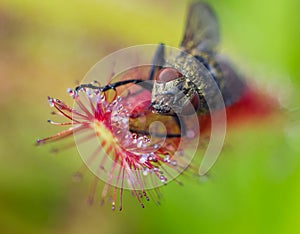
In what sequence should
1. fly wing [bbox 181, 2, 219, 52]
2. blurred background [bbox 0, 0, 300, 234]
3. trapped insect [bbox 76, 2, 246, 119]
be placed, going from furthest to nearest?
blurred background [bbox 0, 0, 300, 234], fly wing [bbox 181, 2, 219, 52], trapped insect [bbox 76, 2, 246, 119]

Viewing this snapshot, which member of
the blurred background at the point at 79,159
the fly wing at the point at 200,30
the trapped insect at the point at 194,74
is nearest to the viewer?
the trapped insect at the point at 194,74

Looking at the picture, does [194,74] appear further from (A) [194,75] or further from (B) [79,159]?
(B) [79,159]

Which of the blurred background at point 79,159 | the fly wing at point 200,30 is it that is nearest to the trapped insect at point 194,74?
the fly wing at point 200,30

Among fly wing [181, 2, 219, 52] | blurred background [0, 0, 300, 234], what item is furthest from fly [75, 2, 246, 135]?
blurred background [0, 0, 300, 234]

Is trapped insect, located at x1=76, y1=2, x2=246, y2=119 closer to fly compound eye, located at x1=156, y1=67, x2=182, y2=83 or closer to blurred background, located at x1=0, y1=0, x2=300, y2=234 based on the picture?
fly compound eye, located at x1=156, y1=67, x2=182, y2=83

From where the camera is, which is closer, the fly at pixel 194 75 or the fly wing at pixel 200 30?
the fly at pixel 194 75

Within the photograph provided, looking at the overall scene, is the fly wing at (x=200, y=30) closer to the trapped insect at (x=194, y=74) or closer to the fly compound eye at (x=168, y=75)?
the trapped insect at (x=194, y=74)

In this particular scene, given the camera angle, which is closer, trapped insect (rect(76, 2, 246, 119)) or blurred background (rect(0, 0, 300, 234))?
trapped insect (rect(76, 2, 246, 119))
